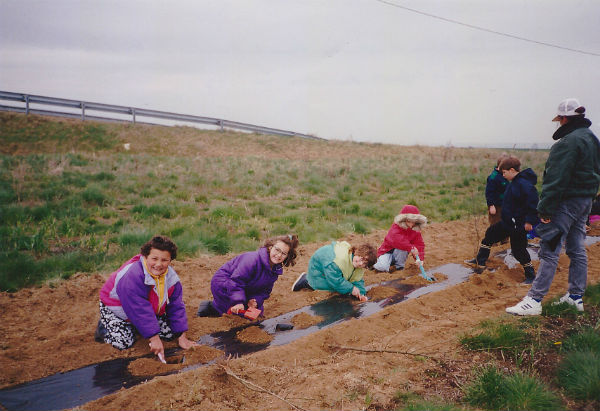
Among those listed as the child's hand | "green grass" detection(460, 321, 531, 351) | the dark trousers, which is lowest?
the child's hand

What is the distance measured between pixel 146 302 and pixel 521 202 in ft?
17.9

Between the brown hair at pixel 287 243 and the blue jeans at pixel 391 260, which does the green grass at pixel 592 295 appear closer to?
the blue jeans at pixel 391 260

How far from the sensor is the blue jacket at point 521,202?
584 centimetres

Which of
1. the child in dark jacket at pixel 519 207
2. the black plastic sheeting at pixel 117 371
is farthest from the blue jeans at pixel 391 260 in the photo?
the child in dark jacket at pixel 519 207

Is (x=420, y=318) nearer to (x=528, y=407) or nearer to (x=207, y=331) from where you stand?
(x=528, y=407)

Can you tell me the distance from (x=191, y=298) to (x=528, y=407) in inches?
160

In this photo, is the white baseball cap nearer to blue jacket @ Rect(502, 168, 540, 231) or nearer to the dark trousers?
blue jacket @ Rect(502, 168, 540, 231)

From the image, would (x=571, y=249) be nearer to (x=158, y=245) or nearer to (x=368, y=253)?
(x=368, y=253)

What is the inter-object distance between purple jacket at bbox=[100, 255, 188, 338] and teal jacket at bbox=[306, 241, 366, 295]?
2.13 m

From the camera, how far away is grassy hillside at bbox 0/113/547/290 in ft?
21.9

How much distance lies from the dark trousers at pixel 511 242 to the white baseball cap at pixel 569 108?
2261 millimetres

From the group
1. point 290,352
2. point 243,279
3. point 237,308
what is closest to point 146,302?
point 237,308

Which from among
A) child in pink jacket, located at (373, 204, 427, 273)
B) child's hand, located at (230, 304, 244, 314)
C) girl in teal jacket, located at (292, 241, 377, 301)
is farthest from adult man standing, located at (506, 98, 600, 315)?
child's hand, located at (230, 304, 244, 314)

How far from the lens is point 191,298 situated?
539 cm
